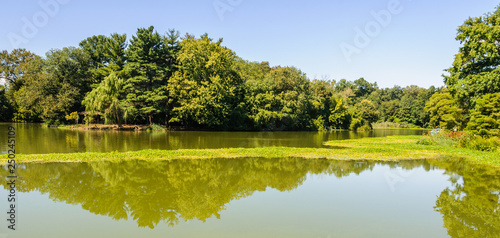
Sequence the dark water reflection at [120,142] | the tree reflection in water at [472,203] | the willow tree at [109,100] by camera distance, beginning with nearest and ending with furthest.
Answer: the tree reflection in water at [472,203], the dark water reflection at [120,142], the willow tree at [109,100]

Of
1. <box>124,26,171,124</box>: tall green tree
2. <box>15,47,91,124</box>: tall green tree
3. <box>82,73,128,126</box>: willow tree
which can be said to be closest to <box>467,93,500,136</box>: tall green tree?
<box>124,26,171,124</box>: tall green tree

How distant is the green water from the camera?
747cm

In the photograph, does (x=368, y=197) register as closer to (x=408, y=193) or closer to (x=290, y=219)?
(x=408, y=193)

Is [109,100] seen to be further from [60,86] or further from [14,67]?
[14,67]

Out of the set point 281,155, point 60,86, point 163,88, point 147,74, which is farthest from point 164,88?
point 281,155

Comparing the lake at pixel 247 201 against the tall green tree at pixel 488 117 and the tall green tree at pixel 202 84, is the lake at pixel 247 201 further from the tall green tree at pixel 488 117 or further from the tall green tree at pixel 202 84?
the tall green tree at pixel 202 84

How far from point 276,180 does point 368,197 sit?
3949 mm

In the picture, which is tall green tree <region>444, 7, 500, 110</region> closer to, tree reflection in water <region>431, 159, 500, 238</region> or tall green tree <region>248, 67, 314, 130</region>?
tree reflection in water <region>431, 159, 500, 238</region>

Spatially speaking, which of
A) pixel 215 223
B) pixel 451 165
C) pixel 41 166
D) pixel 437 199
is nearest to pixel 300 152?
pixel 451 165

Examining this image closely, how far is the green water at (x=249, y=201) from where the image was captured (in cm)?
747

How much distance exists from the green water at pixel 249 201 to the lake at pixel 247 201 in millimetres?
30

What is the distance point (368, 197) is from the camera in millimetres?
10680

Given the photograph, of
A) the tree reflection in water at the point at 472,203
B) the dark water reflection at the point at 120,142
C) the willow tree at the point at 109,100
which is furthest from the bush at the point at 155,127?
the tree reflection in water at the point at 472,203

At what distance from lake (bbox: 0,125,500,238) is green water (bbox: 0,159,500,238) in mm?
30
